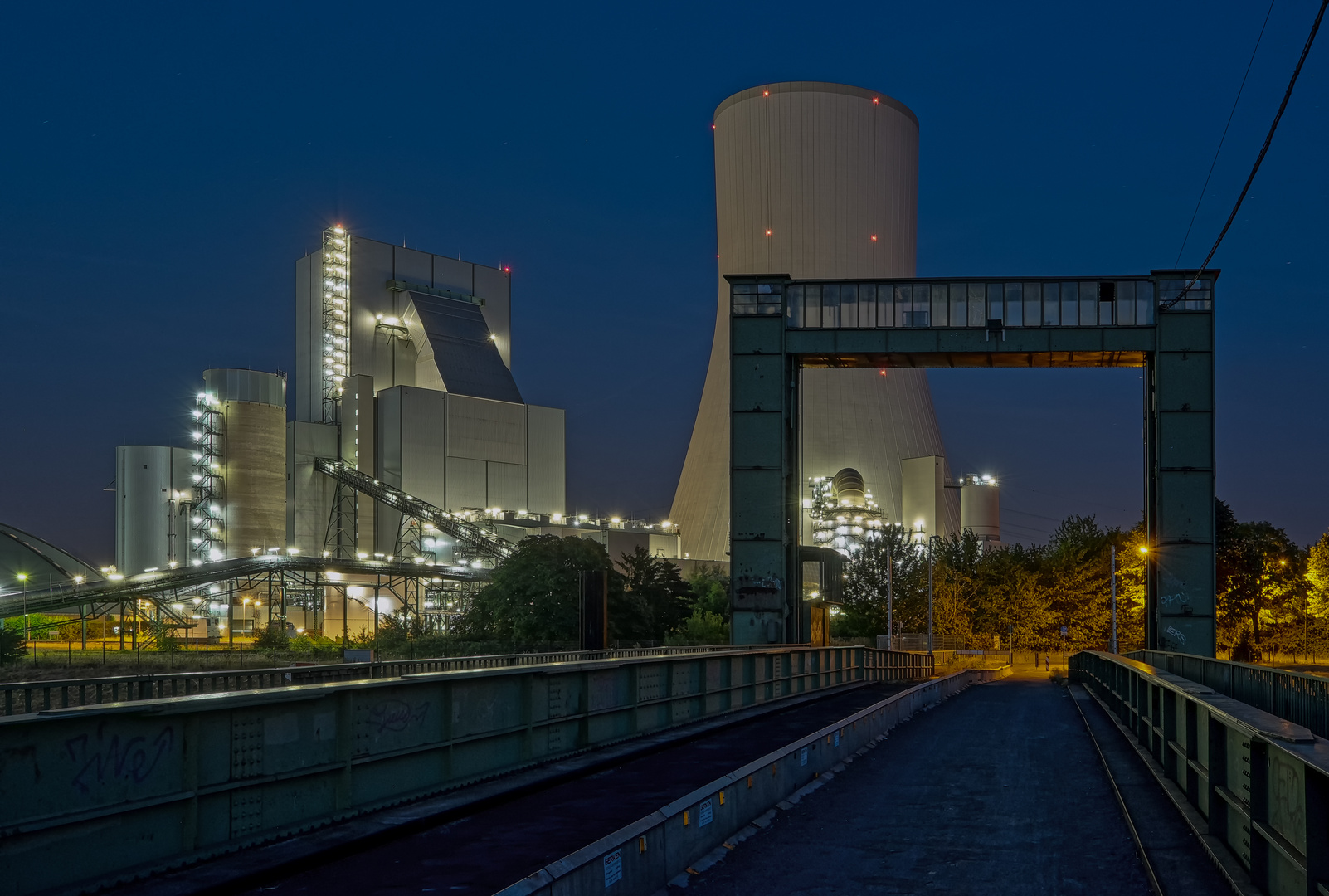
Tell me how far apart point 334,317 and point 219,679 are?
82.0 m

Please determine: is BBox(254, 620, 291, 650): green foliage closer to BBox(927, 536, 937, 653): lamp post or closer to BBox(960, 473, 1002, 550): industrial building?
BBox(927, 536, 937, 653): lamp post

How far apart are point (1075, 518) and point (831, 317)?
241 ft

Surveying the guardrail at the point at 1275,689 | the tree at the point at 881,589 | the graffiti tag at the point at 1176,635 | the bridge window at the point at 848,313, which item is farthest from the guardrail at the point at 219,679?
the tree at the point at 881,589

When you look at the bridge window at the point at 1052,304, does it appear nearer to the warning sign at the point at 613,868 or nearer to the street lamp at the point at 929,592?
the street lamp at the point at 929,592

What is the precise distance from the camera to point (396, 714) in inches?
492

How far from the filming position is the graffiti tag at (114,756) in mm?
8758

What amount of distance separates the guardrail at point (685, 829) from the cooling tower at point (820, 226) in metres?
58.1

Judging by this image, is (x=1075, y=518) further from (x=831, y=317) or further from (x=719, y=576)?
(x=831, y=317)

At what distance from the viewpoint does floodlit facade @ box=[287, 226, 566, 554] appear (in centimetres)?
9106

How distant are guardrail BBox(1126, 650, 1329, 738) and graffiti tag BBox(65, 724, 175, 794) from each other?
1002 cm

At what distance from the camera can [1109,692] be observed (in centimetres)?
2947

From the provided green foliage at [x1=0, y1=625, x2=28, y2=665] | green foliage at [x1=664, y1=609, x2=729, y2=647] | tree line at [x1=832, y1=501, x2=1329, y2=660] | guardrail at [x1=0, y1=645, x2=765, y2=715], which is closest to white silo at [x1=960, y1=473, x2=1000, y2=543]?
tree line at [x1=832, y1=501, x2=1329, y2=660]

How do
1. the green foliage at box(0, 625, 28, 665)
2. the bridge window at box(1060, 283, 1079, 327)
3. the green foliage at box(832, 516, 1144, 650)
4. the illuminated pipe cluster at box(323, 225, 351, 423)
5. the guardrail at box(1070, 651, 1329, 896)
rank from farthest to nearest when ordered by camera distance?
the illuminated pipe cluster at box(323, 225, 351, 423) < the green foliage at box(832, 516, 1144, 650) < the green foliage at box(0, 625, 28, 665) < the bridge window at box(1060, 283, 1079, 327) < the guardrail at box(1070, 651, 1329, 896)

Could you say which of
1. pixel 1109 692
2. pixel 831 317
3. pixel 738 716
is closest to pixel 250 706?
pixel 738 716
